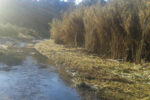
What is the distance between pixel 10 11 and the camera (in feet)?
163

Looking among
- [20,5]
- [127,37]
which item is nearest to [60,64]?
[127,37]

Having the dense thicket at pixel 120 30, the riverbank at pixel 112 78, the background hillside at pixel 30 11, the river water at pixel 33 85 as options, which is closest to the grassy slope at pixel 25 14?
the background hillside at pixel 30 11

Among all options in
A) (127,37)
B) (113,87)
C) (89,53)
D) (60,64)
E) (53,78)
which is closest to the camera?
(113,87)

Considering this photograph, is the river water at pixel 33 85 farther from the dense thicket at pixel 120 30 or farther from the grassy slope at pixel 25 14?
the grassy slope at pixel 25 14

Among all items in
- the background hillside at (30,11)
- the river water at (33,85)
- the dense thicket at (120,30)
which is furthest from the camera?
the background hillside at (30,11)

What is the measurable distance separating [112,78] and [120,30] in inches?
99.1

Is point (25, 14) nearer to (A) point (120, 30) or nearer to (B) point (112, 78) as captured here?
(A) point (120, 30)

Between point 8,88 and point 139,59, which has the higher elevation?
point 139,59

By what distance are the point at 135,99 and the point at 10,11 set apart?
49486mm

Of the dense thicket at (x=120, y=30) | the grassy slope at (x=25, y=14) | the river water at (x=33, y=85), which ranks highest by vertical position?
the grassy slope at (x=25, y=14)

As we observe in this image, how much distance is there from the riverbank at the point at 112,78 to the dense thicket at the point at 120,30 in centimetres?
53

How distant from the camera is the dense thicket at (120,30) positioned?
652 centimetres

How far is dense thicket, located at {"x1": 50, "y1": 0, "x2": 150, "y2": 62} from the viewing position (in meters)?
6.52

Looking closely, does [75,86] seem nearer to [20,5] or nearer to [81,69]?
[81,69]
